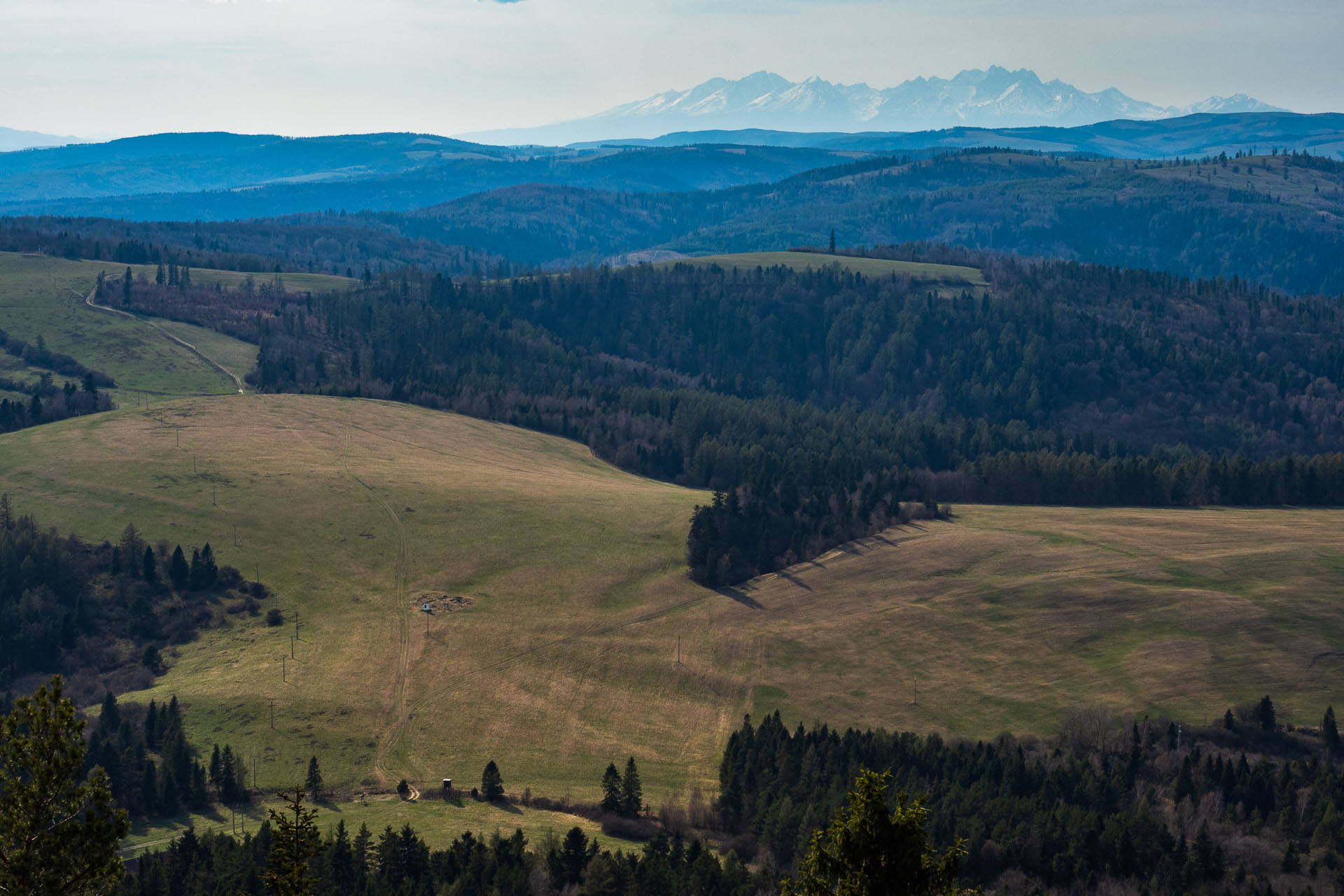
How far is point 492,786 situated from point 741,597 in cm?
6280

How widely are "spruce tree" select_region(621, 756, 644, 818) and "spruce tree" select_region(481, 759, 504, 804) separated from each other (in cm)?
1266

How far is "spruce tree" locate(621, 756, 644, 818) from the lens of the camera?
11550 centimetres

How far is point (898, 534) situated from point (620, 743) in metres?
74.7

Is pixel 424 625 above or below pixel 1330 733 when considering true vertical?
above

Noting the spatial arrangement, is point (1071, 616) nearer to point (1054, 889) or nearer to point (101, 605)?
point (1054, 889)

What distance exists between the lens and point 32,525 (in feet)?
560

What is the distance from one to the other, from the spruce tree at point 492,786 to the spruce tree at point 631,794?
498 inches

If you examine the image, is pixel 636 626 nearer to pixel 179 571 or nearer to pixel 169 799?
pixel 169 799

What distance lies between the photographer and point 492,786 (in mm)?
118562

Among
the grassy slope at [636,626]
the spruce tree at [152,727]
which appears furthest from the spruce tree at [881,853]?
the spruce tree at [152,727]

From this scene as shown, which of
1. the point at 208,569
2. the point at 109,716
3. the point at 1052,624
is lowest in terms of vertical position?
the point at 109,716

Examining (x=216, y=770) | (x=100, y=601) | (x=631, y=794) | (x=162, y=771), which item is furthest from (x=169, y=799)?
(x=100, y=601)

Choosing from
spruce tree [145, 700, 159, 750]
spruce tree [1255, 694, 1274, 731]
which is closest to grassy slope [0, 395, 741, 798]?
spruce tree [145, 700, 159, 750]

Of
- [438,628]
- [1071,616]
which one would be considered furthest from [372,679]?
[1071,616]
